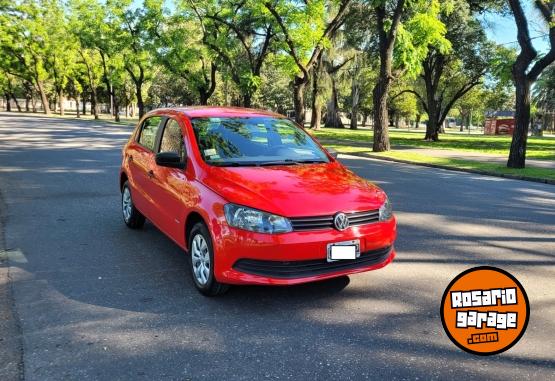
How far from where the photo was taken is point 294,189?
4234 millimetres

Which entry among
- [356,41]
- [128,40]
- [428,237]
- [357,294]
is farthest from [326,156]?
[128,40]

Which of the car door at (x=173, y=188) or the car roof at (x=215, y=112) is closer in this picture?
the car door at (x=173, y=188)

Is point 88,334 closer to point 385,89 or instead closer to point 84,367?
point 84,367

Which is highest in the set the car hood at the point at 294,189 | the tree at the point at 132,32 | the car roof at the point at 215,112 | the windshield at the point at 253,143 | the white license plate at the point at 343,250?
the tree at the point at 132,32

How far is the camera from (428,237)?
6.63m

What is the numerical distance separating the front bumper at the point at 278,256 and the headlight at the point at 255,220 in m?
0.04

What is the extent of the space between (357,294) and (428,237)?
2505 mm

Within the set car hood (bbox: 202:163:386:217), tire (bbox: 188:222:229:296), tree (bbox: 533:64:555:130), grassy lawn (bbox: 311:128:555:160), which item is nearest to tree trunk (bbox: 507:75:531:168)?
grassy lawn (bbox: 311:128:555:160)

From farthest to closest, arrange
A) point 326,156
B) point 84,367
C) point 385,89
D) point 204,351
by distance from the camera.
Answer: point 385,89
point 326,156
point 204,351
point 84,367

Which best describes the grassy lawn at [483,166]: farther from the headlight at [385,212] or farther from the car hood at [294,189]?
the car hood at [294,189]

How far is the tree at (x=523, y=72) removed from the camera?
15.3m

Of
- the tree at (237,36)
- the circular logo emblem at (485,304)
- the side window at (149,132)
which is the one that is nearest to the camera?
the circular logo emblem at (485,304)

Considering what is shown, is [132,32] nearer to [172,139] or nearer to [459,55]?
[459,55]

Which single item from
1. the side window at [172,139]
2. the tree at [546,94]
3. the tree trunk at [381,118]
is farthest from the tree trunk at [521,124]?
the tree at [546,94]
